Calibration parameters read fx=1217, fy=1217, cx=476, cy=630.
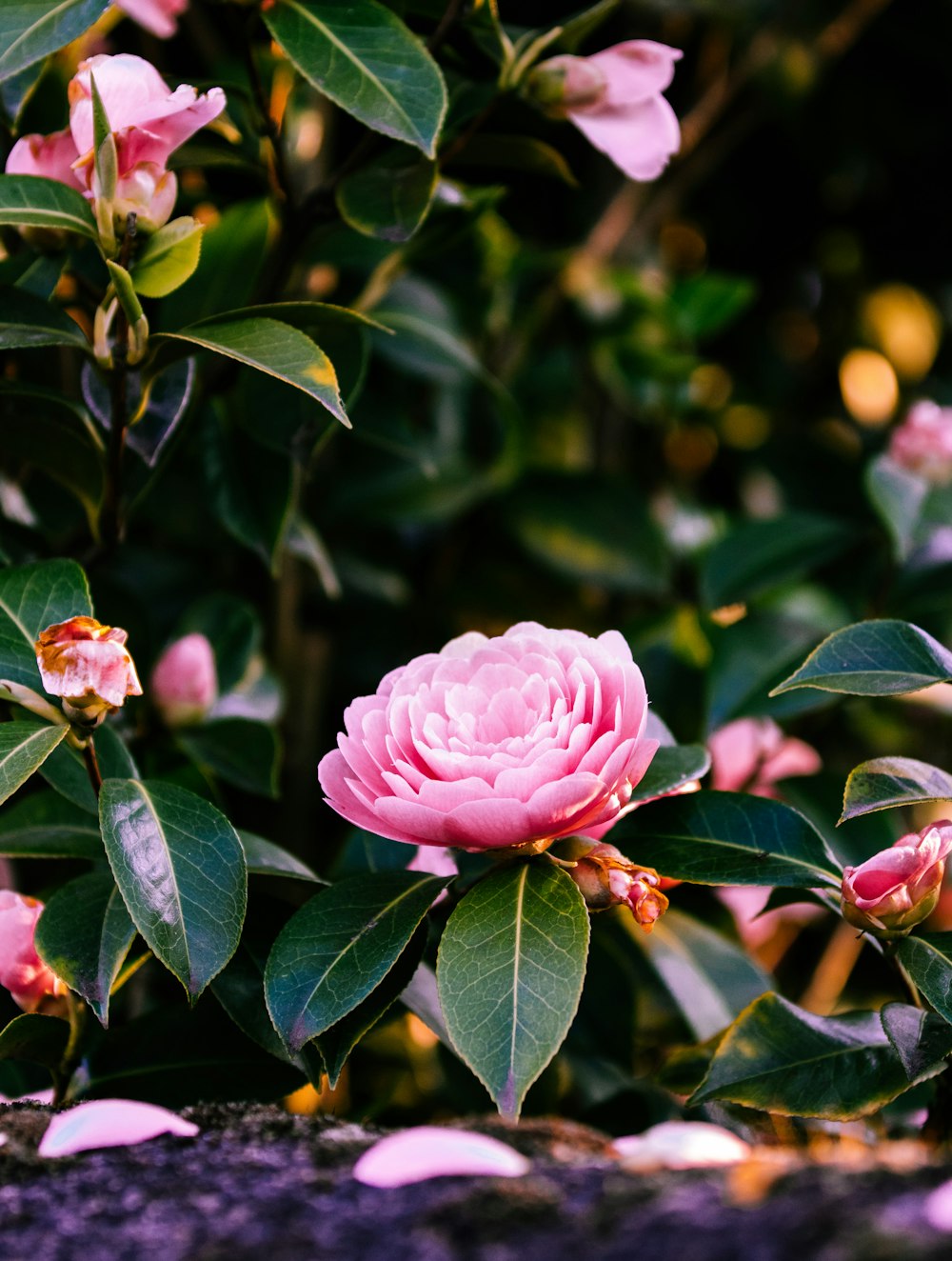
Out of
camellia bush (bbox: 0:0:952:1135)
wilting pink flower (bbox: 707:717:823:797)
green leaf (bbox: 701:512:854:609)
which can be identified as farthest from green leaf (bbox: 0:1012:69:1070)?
green leaf (bbox: 701:512:854:609)

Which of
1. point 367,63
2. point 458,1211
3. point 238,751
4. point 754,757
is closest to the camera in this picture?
point 458,1211

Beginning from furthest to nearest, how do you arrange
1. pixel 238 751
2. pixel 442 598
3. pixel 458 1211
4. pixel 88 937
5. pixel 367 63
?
pixel 442 598 < pixel 238 751 < pixel 367 63 < pixel 88 937 < pixel 458 1211

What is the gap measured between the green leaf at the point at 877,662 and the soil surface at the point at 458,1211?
0.84 feet

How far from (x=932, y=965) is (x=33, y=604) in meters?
0.52

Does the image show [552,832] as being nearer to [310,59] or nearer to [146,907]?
[146,907]

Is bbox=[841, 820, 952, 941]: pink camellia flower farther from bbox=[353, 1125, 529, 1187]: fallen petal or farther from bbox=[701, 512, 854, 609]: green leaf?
bbox=[701, 512, 854, 609]: green leaf

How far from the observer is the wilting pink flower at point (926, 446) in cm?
Result: 127

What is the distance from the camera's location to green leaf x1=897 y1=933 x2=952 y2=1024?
59 cm

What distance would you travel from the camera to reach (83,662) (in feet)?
1.98

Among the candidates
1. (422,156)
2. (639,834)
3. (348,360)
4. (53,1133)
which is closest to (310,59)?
(422,156)

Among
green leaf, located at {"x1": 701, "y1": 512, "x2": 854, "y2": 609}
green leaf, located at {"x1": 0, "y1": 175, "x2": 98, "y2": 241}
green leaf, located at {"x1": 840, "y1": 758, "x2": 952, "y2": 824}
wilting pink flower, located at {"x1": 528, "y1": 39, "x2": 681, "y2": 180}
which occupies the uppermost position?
wilting pink flower, located at {"x1": 528, "y1": 39, "x2": 681, "y2": 180}

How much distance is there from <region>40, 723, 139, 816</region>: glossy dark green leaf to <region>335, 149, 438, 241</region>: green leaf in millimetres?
366

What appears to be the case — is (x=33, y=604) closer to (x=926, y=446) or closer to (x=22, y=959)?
(x=22, y=959)

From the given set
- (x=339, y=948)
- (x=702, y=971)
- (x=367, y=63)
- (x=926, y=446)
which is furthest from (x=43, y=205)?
(x=926, y=446)
